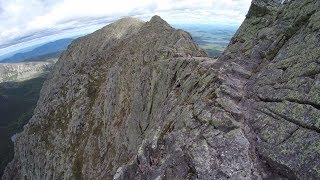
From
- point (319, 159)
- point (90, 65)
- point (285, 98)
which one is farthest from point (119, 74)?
point (319, 159)

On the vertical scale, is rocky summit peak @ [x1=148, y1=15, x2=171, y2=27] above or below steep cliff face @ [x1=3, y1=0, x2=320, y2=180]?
below

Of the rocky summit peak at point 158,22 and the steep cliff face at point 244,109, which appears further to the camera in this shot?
the rocky summit peak at point 158,22

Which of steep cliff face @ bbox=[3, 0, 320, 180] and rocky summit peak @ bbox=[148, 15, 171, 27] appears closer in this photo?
steep cliff face @ bbox=[3, 0, 320, 180]

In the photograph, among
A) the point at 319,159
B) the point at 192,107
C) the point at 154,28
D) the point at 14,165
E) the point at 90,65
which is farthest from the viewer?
the point at 14,165

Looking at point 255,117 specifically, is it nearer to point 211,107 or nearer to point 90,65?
point 211,107

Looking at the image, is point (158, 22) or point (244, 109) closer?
point (244, 109)

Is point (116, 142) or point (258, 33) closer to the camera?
point (258, 33)

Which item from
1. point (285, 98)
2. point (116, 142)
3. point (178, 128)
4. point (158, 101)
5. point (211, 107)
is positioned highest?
point (285, 98)

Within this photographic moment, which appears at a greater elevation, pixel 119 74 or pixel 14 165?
pixel 119 74

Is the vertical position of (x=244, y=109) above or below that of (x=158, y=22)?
above

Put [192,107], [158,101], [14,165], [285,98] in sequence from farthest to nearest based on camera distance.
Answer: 1. [14,165]
2. [158,101]
3. [192,107]
4. [285,98]

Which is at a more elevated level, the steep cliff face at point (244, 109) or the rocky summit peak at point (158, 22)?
the steep cliff face at point (244, 109)
